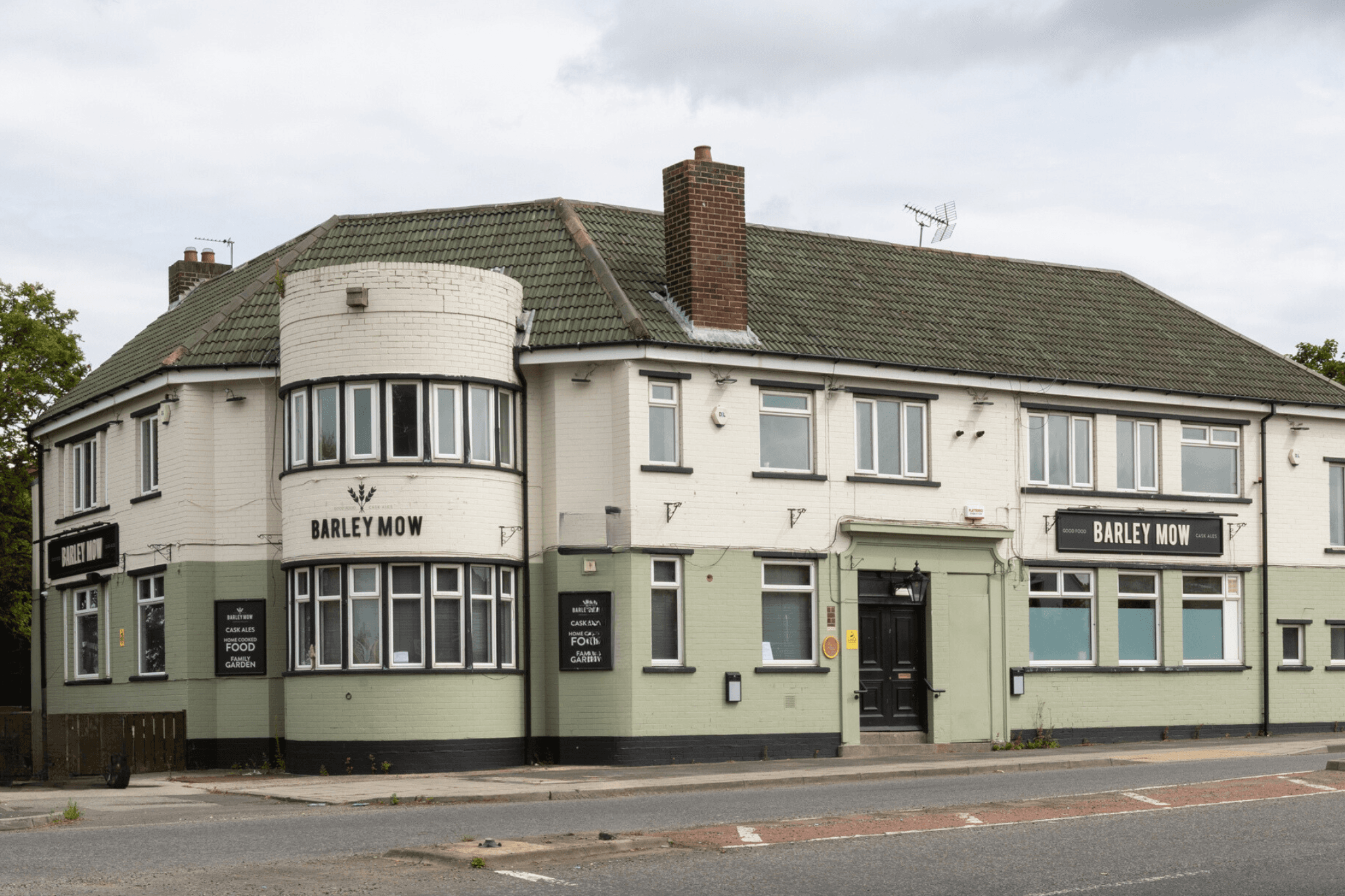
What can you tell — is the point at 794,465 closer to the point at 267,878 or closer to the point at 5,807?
the point at 5,807

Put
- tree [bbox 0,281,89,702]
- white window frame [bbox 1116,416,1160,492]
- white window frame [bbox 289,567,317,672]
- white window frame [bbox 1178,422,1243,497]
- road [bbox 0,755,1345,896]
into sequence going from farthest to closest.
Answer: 1. tree [bbox 0,281,89,702]
2. white window frame [bbox 1178,422,1243,497]
3. white window frame [bbox 1116,416,1160,492]
4. white window frame [bbox 289,567,317,672]
5. road [bbox 0,755,1345,896]

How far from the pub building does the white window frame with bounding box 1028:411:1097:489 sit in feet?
0.20

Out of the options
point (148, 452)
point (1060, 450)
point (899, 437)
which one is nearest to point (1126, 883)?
point (899, 437)

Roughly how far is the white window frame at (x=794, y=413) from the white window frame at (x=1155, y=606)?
21.6 feet

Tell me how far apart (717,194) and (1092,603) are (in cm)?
976

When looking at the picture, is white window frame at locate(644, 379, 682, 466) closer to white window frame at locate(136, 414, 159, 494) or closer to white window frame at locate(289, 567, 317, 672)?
white window frame at locate(289, 567, 317, 672)

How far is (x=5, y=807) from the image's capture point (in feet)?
58.6

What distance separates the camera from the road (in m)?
11.1

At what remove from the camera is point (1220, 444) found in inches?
1165

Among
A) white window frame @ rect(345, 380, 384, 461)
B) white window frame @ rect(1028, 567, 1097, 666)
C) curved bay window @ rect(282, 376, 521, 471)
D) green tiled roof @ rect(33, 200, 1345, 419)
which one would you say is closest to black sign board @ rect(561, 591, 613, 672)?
curved bay window @ rect(282, 376, 521, 471)

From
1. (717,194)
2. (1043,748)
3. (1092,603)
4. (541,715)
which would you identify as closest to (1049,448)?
(1092,603)

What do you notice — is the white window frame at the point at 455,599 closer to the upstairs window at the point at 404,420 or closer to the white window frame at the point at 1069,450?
the upstairs window at the point at 404,420

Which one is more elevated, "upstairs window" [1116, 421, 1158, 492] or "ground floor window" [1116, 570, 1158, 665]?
"upstairs window" [1116, 421, 1158, 492]

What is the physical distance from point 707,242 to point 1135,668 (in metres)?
10.8
